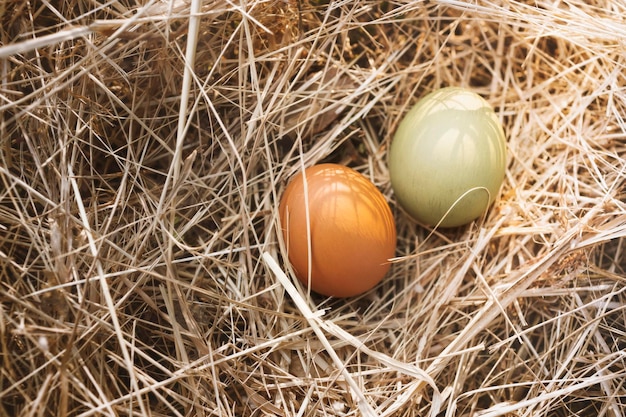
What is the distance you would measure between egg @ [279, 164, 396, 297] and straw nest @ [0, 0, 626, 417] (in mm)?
59

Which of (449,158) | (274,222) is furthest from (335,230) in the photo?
(449,158)

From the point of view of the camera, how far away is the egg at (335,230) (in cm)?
133

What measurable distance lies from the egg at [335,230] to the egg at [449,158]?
0.11 meters

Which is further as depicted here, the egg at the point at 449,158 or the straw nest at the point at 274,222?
the egg at the point at 449,158

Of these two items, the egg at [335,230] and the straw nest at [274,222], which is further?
the egg at [335,230]

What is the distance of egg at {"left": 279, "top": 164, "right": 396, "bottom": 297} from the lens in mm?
1329

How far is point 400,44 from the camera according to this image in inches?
65.4

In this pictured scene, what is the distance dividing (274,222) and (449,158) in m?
0.45

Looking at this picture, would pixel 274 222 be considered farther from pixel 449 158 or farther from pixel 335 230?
pixel 449 158

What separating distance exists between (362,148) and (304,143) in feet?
0.58

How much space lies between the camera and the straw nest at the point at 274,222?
123 centimetres

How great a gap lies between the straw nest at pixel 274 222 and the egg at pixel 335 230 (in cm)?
6

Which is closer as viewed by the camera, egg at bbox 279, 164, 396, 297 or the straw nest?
the straw nest

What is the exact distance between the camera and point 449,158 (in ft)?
4.48
